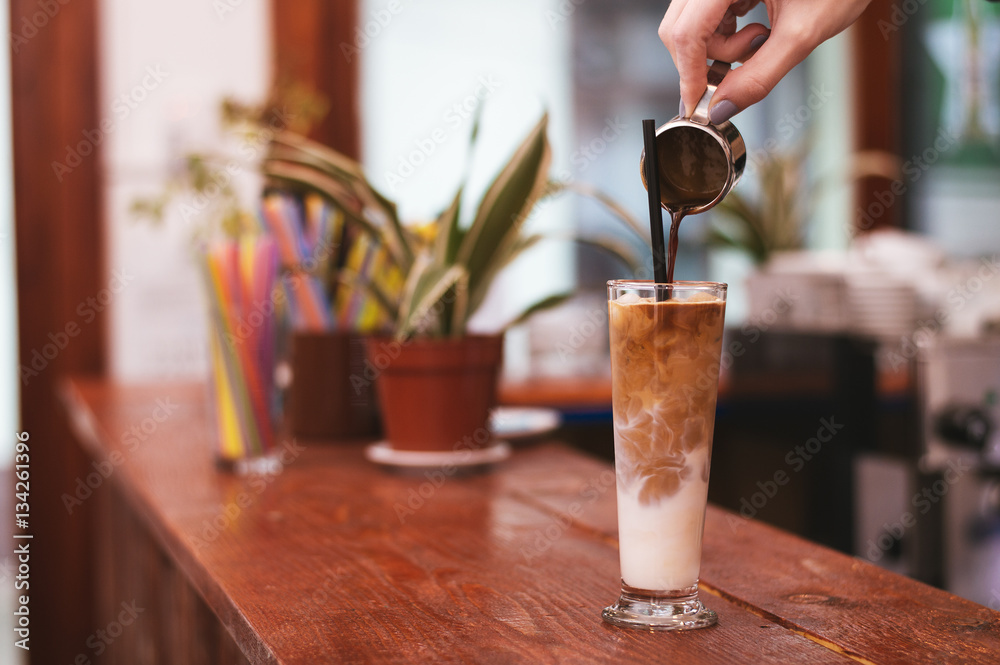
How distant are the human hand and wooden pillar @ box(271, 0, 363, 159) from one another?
9.86ft

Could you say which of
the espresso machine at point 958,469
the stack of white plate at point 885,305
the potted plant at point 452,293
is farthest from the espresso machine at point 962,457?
the potted plant at point 452,293

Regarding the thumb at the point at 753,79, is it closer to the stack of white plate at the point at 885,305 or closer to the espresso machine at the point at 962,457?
the espresso machine at the point at 962,457

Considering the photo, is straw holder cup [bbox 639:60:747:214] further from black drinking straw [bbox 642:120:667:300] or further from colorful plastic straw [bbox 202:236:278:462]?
colorful plastic straw [bbox 202:236:278:462]

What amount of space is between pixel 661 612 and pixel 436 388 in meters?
0.66

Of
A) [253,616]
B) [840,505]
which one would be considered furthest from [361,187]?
[840,505]

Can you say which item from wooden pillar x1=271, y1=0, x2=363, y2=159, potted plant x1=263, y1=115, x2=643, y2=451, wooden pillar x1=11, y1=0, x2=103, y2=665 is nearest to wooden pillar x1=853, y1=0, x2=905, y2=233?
wooden pillar x1=271, y1=0, x2=363, y2=159

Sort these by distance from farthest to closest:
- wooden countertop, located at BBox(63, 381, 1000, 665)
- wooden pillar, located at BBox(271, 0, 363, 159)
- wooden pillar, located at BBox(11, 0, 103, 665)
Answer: wooden pillar, located at BBox(271, 0, 363, 159) → wooden pillar, located at BBox(11, 0, 103, 665) → wooden countertop, located at BBox(63, 381, 1000, 665)

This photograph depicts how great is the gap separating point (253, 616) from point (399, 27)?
139 inches

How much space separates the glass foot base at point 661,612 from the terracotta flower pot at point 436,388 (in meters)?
0.63

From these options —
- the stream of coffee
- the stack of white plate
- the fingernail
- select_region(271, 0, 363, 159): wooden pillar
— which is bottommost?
the stack of white plate

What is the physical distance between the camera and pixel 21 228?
11.0 ft

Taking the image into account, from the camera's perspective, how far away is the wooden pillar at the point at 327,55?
143 inches

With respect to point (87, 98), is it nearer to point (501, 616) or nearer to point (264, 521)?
point (264, 521)

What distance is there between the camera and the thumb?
0.74 meters
